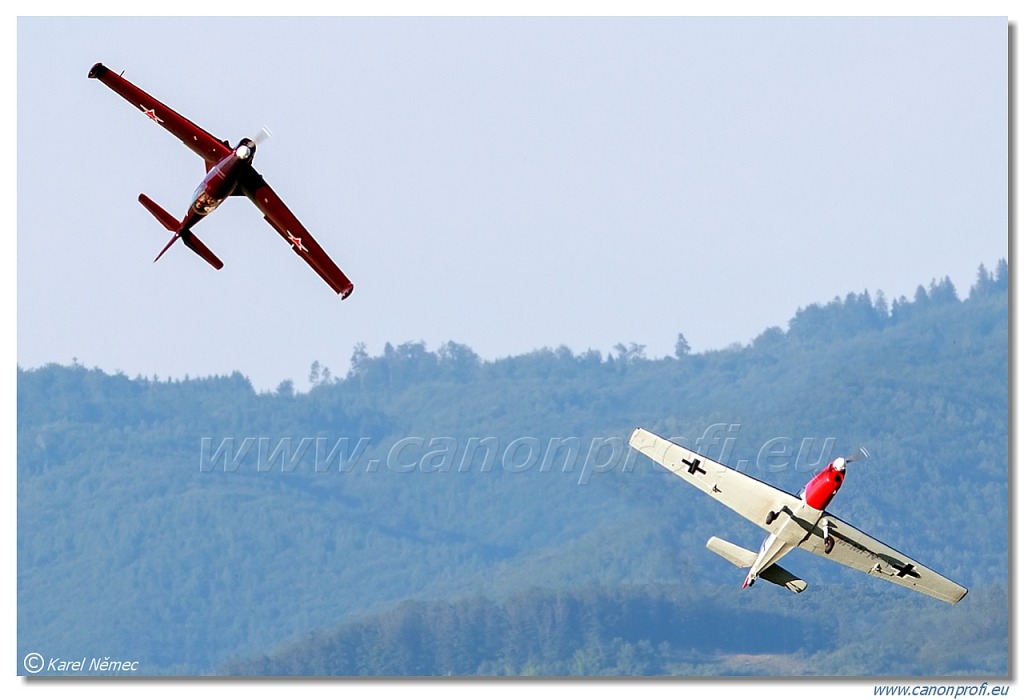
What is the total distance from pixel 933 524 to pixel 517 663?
25058 millimetres

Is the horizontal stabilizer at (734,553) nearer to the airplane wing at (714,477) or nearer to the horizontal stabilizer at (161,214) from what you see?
the airplane wing at (714,477)

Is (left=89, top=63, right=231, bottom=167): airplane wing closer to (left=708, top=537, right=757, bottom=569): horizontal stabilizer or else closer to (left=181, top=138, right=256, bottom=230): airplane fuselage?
(left=181, top=138, right=256, bottom=230): airplane fuselage

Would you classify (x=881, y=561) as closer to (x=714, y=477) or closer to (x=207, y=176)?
(x=714, y=477)

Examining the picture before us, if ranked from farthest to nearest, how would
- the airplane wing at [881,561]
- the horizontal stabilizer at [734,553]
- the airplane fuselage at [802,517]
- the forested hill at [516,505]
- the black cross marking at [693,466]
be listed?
the forested hill at [516,505] → the horizontal stabilizer at [734,553] → the black cross marking at [693,466] → the airplane wing at [881,561] → the airplane fuselage at [802,517]

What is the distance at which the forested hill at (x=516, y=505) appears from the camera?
85125 mm

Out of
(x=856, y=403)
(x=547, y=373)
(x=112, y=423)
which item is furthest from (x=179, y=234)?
(x=112, y=423)

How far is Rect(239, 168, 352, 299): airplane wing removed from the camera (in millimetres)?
46000

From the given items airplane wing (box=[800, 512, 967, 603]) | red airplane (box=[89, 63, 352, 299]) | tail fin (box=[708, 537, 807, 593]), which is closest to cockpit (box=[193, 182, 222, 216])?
red airplane (box=[89, 63, 352, 299])

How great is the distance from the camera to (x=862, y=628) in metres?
80.6

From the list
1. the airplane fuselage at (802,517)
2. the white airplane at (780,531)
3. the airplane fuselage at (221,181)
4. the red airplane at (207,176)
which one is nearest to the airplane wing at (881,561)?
the white airplane at (780,531)

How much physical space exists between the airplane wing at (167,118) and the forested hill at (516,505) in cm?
4320

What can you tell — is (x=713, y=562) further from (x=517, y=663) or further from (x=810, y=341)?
(x=810, y=341)

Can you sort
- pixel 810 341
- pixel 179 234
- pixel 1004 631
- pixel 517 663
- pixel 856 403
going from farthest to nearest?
pixel 810 341
pixel 856 403
pixel 517 663
pixel 1004 631
pixel 179 234

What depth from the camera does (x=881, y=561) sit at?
47.8 m
